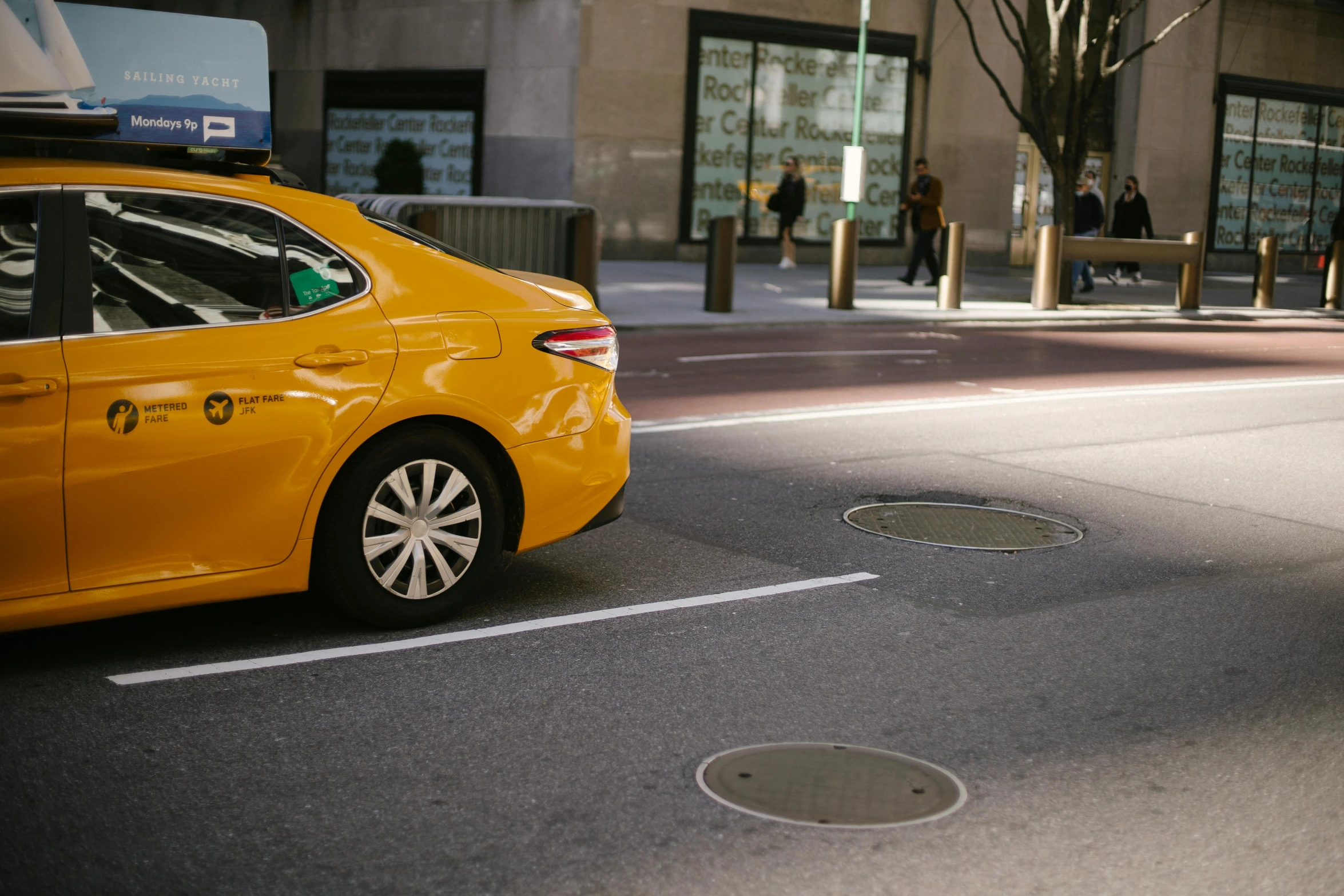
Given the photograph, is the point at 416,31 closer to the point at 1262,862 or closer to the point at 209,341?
the point at 209,341

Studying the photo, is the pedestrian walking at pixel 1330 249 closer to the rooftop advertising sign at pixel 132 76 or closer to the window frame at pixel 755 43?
the window frame at pixel 755 43

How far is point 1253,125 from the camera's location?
118ft

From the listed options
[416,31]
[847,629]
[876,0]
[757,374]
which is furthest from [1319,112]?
[847,629]

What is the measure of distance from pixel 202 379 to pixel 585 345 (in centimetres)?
152

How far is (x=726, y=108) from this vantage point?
27.8 meters

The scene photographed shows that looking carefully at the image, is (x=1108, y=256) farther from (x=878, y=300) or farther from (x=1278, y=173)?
(x=1278, y=173)

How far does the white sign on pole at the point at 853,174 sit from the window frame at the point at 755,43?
5.94m

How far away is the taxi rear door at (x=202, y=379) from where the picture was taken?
4801 mm

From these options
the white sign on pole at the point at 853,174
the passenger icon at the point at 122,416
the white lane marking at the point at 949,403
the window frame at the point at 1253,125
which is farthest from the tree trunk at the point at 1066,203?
the passenger icon at the point at 122,416

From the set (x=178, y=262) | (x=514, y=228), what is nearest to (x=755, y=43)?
(x=514, y=228)

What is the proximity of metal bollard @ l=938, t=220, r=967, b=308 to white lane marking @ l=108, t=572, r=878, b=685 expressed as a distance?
1534cm

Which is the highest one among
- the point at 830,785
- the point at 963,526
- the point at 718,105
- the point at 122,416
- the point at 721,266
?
the point at 718,105

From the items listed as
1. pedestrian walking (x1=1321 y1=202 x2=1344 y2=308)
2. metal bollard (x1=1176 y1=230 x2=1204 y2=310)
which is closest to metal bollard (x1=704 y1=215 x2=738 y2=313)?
metal bollard (x1=1176 y1=230 x2=1204 y2=310)

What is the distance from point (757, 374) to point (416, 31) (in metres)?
17.5
